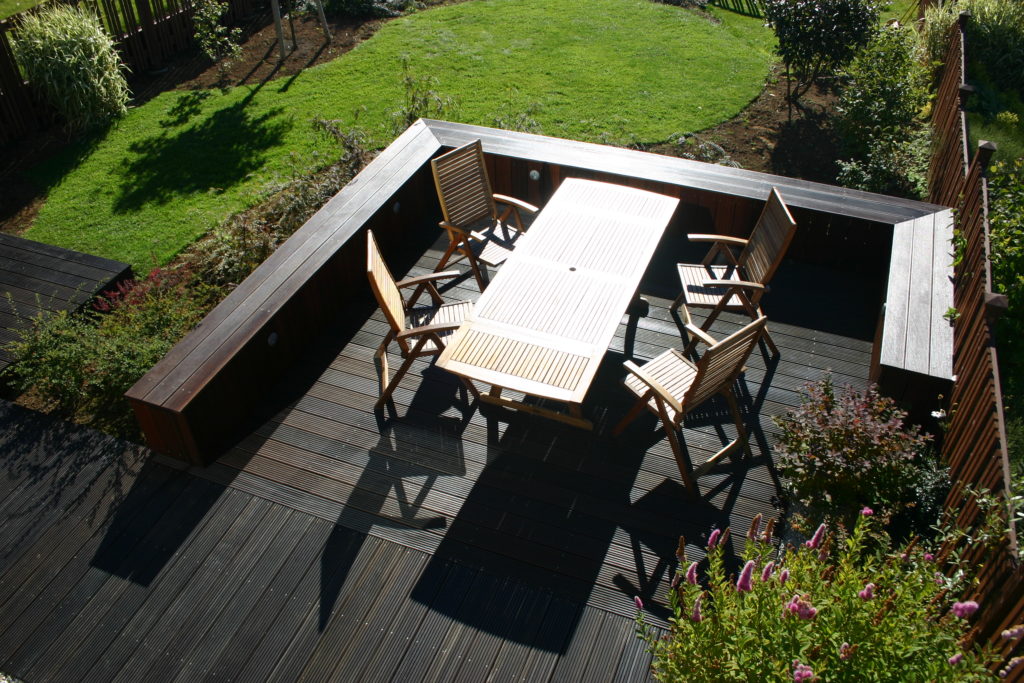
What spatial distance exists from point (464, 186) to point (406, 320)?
Answer: 1.32 metres

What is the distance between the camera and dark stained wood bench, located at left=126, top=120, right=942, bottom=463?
4.38 metres

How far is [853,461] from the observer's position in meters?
3.88

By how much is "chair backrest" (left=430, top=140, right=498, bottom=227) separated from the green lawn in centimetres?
295

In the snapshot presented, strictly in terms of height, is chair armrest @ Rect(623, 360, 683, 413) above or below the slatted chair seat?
above

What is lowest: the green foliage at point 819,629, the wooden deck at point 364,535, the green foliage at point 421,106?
the wooden deck at point 364,535

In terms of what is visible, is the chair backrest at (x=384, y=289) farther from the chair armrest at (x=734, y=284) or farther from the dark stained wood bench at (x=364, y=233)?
the chair armrest at (x=734, y=284)

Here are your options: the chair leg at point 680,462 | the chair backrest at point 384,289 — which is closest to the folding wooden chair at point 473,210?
the chair backrest at point 384,289

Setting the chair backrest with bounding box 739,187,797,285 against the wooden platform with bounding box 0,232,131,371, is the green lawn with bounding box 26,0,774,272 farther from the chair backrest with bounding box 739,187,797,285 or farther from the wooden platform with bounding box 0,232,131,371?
the chair backrest with bounding box 739,187,797,285

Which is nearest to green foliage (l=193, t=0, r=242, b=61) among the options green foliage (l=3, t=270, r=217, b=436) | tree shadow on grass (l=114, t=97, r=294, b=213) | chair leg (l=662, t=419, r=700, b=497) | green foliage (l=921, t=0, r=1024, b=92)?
tree shadow on grass (l=114, t=97, r=294, b=213)

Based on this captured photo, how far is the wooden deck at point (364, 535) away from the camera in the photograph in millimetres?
3613

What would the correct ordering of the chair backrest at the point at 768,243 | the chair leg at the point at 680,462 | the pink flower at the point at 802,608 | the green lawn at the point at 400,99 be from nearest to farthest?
the pink flower at the point at 802,608 → the chair leg at the point at 680,462 → the chair backrest at the point at 768,243 → the green lawn at the point at 400,99

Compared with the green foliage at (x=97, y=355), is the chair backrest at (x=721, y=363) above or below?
above

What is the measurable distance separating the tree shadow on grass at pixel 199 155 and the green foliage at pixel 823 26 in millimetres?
5989

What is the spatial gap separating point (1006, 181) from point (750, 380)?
2671 millimetres
